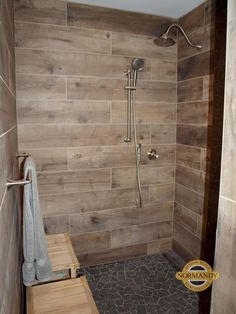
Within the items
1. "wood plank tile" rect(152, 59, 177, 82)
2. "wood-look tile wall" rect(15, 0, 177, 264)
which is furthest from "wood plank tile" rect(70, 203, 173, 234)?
"wood plank tile" rect(152, 59, 177, 82)

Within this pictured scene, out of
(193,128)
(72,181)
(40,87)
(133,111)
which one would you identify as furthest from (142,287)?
(40,87)

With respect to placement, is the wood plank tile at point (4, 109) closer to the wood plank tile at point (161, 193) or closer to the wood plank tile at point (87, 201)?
the wood plank tile at point (87, 201)

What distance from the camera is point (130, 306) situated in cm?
191

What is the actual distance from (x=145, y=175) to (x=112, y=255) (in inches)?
34.1

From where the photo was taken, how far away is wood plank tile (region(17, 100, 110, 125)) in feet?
6.77

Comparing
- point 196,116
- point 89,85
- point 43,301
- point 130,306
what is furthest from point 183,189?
point 43,301

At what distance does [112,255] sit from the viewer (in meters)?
2.47

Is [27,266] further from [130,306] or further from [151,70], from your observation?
[151,70]

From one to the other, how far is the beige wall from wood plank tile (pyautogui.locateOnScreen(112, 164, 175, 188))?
178cm

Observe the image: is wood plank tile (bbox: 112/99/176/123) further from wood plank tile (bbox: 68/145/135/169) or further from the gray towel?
the gray towel

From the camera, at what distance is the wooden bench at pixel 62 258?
1690 millimetres

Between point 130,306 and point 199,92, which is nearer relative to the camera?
point 130,306

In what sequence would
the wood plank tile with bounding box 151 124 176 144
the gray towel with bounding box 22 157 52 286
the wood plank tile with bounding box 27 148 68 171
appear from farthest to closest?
the wood plank tile with bounding box 151 124 176 144
the wood plank tile with bounding box 27 148 68 171
the gray towel with bounding box 22 157 52 286

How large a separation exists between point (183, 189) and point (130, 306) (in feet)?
3.73
